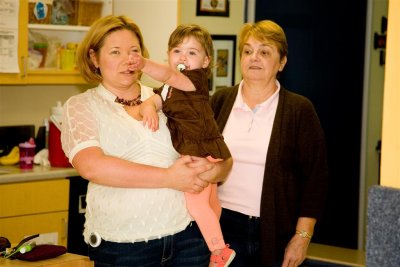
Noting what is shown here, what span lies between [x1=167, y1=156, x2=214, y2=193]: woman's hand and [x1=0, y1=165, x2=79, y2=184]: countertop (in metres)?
1.70

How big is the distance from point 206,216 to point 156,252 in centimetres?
23

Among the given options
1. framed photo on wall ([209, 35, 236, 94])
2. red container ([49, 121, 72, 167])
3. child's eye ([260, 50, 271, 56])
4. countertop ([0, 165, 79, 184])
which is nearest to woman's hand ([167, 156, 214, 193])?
child's eye ([260, 50, 271, 56])

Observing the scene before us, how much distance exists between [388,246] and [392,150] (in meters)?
0.13

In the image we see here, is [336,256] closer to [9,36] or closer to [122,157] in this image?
[9,36]

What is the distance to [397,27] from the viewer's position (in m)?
0.95

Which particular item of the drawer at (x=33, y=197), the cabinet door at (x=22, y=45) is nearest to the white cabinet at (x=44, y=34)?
the cabinet door at (x=22, y=45)

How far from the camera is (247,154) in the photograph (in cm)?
269

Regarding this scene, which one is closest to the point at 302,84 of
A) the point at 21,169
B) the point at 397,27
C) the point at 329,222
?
the point at 329,222

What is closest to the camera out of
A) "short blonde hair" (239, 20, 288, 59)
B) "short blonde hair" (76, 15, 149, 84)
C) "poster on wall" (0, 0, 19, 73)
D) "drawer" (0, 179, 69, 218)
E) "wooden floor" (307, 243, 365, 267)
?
"short blonde hair" (76, 15, 149, 84)

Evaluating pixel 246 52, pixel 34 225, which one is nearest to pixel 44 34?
pixel 34 225

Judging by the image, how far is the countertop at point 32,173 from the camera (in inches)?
146

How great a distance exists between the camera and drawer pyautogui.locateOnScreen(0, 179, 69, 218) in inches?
145

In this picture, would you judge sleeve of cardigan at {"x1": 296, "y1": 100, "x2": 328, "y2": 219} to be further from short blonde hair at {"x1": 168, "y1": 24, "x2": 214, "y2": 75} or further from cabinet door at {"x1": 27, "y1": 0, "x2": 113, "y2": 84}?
cabinet door at {"x1": 27, "y1": 0, "x2": 113, "y2": 84}

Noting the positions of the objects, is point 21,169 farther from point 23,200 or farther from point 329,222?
point 329,222
